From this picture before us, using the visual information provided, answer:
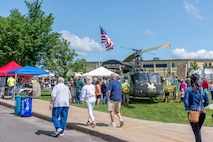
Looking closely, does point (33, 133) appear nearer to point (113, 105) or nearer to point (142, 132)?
point (113, 105)

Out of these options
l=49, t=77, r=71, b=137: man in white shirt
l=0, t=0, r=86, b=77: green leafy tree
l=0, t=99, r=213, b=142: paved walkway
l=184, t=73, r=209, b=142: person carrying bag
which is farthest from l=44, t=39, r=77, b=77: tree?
l=184, t=73, r=209, b=142: person carrying bag

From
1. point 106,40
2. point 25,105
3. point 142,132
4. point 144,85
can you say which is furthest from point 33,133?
point 106,40

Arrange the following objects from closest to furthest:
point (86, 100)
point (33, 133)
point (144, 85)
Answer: point (33, 133) → point (86, 100) → point (144, 85)

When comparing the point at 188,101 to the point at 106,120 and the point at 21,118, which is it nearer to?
the point at 106,120

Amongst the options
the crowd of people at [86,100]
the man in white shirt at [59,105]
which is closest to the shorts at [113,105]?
the crowd of people at [86,100]

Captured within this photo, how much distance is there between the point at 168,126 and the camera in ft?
34.8

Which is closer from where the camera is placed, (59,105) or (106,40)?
(59,105)

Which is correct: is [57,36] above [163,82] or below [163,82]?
above

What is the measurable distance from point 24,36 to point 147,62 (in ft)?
232

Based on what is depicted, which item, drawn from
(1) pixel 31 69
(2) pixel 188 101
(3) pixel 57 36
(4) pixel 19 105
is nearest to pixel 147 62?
(3) pixel 57 36

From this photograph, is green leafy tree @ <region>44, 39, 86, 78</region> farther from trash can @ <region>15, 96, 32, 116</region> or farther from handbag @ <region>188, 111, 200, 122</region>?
handbag @ <region>188, 111, 200, 122</region>

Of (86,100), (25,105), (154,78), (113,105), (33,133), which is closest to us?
(33,133)

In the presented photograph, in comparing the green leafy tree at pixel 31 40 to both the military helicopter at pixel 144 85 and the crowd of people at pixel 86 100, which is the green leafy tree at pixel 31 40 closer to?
the military helicopter at pixel 144 85

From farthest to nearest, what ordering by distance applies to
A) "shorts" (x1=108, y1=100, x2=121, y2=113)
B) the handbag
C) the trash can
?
the trash can → "shorts" (x1=108, y1=100, x2=121, y2=113) → the handbag
